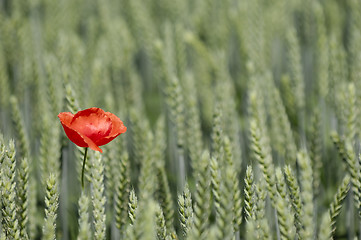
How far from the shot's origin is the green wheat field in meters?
0.60

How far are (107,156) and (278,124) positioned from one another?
0.41 m

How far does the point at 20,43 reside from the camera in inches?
49.4

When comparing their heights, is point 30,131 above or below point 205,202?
above

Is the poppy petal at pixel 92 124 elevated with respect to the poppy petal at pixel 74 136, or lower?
elevated

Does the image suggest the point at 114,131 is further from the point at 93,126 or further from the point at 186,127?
the point at 186,127

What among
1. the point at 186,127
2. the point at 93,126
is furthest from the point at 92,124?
the point at 186,127

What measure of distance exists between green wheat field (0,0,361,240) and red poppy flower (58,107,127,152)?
0.04 meters

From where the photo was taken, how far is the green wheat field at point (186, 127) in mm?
600

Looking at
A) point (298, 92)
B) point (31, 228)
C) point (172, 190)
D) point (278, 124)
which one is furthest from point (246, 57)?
point (31, 228)

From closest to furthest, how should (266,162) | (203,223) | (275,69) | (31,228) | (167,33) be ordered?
(203,223)
(266,162)
(31,228)
(167,33)
(275,69)

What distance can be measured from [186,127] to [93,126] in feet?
1.46

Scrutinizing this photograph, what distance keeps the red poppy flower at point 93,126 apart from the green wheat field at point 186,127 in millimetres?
36

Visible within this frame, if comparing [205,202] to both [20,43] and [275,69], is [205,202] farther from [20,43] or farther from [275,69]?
[275,69]

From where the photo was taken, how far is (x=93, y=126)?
67 centimetres
